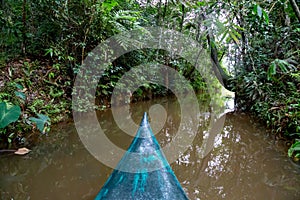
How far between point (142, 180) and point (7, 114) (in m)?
1.04

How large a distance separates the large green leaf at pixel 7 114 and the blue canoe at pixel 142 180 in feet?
2.59

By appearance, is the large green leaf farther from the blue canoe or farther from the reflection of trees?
the reflection of trees

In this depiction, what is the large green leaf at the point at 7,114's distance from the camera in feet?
4.88

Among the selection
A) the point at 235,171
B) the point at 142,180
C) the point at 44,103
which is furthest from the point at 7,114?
the point at 44,103

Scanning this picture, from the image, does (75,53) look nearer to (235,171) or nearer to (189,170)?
(189,170)

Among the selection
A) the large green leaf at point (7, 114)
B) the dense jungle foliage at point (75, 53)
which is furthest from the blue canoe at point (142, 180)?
the dense jungle foliage at point (75, 53)

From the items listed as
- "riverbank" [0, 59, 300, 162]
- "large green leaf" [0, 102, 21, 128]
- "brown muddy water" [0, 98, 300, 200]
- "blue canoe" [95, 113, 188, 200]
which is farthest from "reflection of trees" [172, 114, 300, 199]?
"large green leaf" [0, 102, 21, 128]

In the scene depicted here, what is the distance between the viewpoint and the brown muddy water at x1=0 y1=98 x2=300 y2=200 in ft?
5.88

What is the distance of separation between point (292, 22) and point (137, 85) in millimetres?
3692

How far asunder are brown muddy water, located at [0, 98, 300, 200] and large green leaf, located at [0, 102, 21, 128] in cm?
61

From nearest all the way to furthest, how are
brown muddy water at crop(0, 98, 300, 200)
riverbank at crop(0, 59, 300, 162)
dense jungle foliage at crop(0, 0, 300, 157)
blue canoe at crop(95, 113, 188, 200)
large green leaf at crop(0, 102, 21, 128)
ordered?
1. blue canoe at crop(95, 113, 188, 200)
2. large green leaf at crop(0, 102, 21, 128)
3. brown muddy water at crop(0, 98, 300, 200)
4. riverbank at crop(0, 59, 300, 162)
5. dense jungle foliage at crop(0, 0, 300, 157)

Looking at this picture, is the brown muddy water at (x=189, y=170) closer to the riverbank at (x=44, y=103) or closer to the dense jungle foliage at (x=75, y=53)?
the riverbank at (x=44, y=103)

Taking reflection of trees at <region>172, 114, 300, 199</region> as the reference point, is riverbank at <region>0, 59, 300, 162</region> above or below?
above

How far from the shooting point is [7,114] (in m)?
1.53
